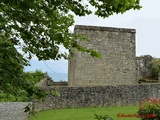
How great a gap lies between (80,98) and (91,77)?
5.88m

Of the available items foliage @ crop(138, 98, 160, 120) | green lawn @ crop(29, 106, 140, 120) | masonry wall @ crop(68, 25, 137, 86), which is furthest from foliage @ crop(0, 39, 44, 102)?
masonry wall @ crop(68, 25, 137, 86)

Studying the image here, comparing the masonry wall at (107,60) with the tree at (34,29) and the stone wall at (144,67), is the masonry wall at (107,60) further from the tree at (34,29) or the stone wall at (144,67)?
the tree at (34,29)

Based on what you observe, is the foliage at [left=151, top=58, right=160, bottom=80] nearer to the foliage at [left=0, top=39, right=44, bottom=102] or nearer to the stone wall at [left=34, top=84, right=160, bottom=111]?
the stone wall at [left=34, top=84, right=160, bottom=111]

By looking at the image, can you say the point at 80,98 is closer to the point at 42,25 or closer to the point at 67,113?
the point at 67,113

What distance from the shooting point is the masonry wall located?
79.8 feet

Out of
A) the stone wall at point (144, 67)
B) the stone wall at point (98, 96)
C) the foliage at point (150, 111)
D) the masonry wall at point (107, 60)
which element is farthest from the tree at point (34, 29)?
the stone wall at point (144, 67)

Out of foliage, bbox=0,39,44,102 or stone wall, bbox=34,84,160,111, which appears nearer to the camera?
foliage, bbox=0,39,44,102

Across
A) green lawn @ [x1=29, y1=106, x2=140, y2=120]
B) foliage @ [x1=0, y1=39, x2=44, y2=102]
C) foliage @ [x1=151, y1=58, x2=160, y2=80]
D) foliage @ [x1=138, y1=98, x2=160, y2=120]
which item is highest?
foliage @ [x1=151, y1=58, x2=160, y2=80]

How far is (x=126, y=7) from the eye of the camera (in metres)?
4.10

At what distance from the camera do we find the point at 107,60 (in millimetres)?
25312

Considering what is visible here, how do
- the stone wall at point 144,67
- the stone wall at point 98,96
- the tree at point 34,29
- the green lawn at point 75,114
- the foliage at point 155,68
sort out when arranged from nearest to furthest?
the tree at point 34,29, the green lawn at point 75,114, the stone wall at point 98,96, the foliage at point 155,68, the stone wall at point 144,67

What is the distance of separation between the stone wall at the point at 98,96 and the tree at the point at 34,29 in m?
12.9

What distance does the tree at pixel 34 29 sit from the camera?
4481 millimetres

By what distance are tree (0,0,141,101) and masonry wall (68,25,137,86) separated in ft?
62.6
